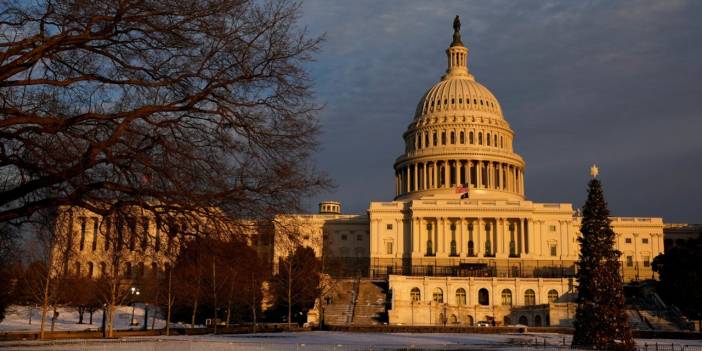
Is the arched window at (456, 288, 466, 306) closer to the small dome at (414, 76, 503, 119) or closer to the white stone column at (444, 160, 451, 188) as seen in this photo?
the white stone column at (444, 160, 451, 188)

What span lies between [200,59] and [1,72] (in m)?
3.59

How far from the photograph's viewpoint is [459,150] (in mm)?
140875

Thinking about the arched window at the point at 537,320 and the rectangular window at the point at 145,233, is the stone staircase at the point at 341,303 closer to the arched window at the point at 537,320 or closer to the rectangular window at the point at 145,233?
the arched window at the point at 537,320

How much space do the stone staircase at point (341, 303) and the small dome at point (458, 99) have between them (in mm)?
56567

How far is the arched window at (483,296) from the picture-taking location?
10100cm

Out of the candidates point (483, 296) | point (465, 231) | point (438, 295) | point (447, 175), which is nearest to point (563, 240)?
point (465, 231)

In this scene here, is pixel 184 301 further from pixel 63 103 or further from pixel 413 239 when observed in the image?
pixel 63 103

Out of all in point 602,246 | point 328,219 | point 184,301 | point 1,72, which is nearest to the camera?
point 1,72

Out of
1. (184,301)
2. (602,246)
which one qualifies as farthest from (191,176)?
(184,301)

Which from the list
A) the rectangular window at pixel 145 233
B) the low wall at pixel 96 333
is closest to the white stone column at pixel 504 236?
the low wall at pixel 96 333

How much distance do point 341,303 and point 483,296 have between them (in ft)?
69.5

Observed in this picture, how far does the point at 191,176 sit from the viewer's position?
16062 mm

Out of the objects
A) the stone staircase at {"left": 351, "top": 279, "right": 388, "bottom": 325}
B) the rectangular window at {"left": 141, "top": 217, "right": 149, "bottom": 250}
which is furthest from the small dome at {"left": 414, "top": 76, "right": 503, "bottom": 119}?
the rectangular window at {"left": 141, "top": 217, "right": 149, "bottom": 250}

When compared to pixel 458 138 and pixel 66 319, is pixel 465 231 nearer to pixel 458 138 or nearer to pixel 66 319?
pixel 458 138
